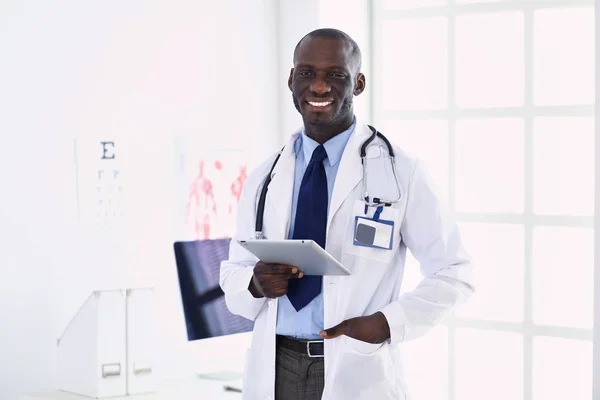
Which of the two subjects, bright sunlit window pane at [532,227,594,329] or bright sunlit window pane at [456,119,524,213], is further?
bright sunlit window pane at [456,119,524,213]

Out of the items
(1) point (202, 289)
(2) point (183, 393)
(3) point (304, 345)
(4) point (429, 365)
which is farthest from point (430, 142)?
(3) point (304, 345)

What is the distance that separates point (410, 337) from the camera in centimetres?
178

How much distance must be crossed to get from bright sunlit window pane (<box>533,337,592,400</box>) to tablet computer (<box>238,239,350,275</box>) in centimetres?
182

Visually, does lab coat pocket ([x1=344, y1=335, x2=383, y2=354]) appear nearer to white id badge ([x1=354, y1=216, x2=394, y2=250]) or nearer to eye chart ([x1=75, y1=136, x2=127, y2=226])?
white id badge ([x1=354, y1=216, x2=394, y2=250])

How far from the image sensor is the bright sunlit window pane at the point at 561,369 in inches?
125

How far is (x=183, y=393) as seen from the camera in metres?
2.60

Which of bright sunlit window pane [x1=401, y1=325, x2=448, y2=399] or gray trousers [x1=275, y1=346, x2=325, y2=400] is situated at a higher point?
gray trousers [x1=275, y1=346, x2=325, y2=400]

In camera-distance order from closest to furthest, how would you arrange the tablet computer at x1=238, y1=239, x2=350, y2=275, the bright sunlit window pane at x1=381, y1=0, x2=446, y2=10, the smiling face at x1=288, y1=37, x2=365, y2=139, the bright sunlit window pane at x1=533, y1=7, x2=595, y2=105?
the tablet computer at x1=238, y1=239, x2=350, y2=275 → the smiling face at x1=288, y1=37, x2=365, y2=139 → the bright sunlit window pane at x1=533, y1=7, x2=595, y2=105 → the bright sunlit window pane at x1=381, y1=0, x2=446, y2=10

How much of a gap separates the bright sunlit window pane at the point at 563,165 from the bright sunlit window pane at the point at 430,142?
403mm

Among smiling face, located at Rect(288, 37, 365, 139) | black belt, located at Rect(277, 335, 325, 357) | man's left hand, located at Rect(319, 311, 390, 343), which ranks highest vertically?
smiling face, located at Rect(288, 37, 365, 139)

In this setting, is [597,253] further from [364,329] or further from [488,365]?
[364,329]

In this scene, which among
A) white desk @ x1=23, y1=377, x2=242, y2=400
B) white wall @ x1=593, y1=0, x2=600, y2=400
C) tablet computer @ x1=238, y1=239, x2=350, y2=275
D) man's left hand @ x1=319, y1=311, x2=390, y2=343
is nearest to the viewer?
tablet computer @ x1=238, y1=239, x2=350, y2=275

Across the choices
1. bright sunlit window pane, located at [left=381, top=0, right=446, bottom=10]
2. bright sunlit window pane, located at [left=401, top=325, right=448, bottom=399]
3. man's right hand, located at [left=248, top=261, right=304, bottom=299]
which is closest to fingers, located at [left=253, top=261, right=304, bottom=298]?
man's right hand, located at [left=248, top=261, right=304, bottom=299]

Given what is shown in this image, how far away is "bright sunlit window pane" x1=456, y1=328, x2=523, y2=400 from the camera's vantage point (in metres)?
3.32
